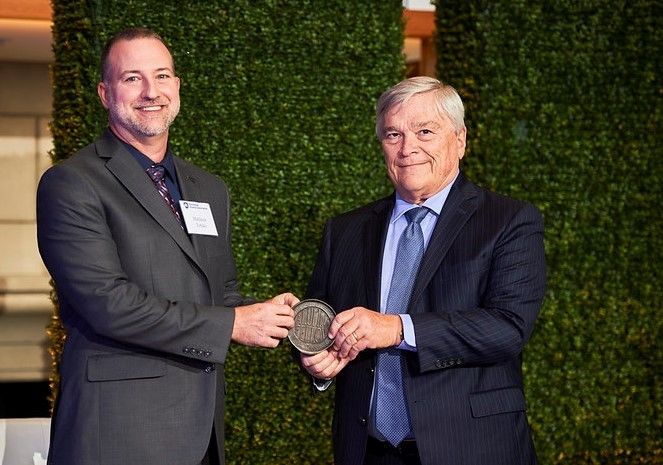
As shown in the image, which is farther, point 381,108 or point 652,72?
point 652,72

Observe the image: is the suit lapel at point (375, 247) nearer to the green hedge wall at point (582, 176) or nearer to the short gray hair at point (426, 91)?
the short gray hair at point (426, 91)

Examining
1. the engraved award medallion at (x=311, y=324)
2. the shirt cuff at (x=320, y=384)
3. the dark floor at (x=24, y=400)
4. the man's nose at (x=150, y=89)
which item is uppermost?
the man's nose at (x=150, y=89)

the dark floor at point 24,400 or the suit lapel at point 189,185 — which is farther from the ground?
the suit lapel at point 189,185

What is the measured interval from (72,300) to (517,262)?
1.19m

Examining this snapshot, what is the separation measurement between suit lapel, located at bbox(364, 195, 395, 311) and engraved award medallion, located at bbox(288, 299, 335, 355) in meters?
0.13

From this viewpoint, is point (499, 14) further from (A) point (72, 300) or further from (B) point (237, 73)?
(A) point (72, 300)

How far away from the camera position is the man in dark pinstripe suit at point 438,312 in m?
2.72

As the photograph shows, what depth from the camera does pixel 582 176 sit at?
18.2ft

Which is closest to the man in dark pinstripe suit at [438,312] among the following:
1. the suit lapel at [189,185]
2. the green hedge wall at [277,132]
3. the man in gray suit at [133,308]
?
the man in gray suit at [133,308]

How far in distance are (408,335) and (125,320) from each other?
73 centimetres

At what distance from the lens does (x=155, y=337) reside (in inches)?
107

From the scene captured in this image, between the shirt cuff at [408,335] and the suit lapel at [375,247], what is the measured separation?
0.15m

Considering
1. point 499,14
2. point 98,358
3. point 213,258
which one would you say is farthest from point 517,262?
point 499,14

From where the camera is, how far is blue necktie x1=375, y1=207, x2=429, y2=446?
9.07 ft
